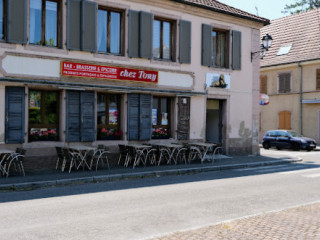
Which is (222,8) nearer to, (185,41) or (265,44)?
(265,44)

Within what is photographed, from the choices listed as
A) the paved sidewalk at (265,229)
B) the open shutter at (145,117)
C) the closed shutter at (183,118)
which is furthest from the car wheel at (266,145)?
the paved sidewalk at (265,229)

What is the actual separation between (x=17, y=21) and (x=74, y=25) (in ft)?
6.41

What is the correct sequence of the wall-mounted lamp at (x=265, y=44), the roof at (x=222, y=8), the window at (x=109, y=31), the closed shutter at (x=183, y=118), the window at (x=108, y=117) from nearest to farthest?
the window at (x=109, y=31)
the window at (x=108, y=117)
the closed shutter at (x=183, y=118)
the roof at (x=222, y=8)
the wall-mounted lamp at (x=265, y=44)

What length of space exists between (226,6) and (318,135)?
13.6 meters

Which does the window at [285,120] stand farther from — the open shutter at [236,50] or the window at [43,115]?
the window at [43,115]

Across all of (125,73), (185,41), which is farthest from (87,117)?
(185,41)

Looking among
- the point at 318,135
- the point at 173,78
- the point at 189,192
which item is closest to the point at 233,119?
the point at 173,78

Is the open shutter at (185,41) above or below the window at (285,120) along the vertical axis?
above

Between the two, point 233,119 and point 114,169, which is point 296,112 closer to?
point 233,119

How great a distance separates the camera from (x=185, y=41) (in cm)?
1648

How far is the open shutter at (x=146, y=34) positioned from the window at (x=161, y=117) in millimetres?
1970

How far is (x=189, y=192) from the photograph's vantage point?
30.5 ft

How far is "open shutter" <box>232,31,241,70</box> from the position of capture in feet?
59.5

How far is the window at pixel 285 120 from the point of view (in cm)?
2947
